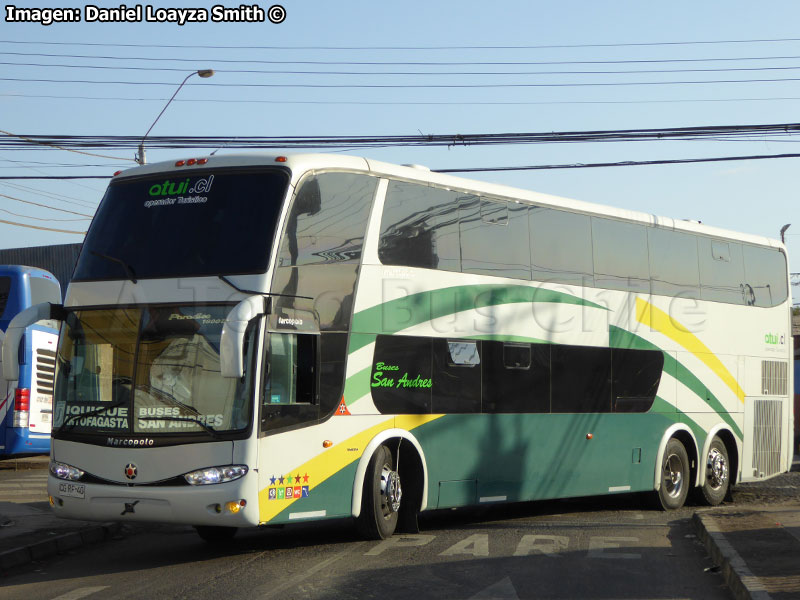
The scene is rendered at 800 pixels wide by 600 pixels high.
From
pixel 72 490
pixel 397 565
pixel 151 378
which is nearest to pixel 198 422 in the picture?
pixel 151 378

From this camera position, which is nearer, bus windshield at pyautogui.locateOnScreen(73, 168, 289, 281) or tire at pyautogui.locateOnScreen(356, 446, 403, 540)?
bus windshield at pyautogui.locateOnScreen(73, 168, 289, 281)

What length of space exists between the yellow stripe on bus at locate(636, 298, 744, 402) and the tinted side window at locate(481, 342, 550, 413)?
8.12ft

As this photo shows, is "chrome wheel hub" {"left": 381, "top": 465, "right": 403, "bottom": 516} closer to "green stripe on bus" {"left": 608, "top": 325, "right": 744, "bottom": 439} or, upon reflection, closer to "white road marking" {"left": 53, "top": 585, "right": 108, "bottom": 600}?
"white road marking" {"left": 53, "top": 585, "right": 108, "bottom": 600}

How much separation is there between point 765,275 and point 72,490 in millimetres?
12860

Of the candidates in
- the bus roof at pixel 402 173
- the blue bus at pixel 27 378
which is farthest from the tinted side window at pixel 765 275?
the blue bus at pixel 27 378

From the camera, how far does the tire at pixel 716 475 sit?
58.3 ft

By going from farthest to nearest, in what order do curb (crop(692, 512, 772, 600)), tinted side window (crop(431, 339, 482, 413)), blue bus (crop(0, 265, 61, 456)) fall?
1. blue bus (crop(0, 265, 61, 456))
2. tinted side window (crop(431, 339, 482, 413))
3. curb (crop(692, 512, 772, 600))

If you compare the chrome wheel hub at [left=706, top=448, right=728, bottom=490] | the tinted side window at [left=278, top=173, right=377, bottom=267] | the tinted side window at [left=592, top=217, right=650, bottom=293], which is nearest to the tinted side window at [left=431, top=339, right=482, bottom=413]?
the tinted side window at [left=278, top=173, right=377, bottom=267]

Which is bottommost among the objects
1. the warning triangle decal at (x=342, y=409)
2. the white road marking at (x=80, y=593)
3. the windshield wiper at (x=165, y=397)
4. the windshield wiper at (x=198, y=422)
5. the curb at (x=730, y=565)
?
the white road marking at (x=80, y=593)

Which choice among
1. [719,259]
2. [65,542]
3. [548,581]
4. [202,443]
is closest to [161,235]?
[202,443]

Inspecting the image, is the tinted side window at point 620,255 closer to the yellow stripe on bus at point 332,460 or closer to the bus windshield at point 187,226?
the yellow stripe on bus at point 332,460

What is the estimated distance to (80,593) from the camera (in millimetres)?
9195

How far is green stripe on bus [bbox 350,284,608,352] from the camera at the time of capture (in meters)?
12.2

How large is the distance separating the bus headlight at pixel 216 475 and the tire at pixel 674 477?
27.3 ft
